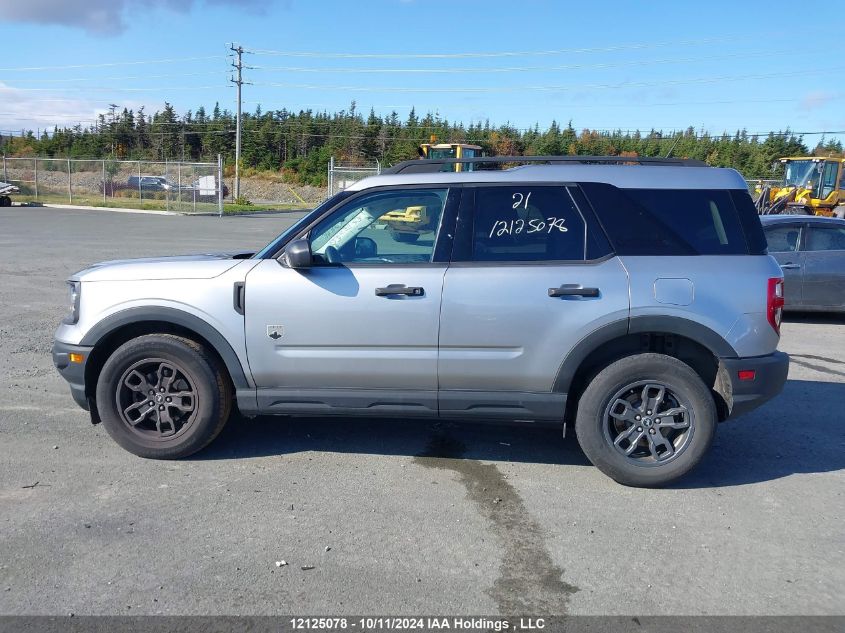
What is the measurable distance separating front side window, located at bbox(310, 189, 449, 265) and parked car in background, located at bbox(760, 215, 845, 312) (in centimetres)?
703

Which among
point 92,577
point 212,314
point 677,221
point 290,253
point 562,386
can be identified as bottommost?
point 92,577

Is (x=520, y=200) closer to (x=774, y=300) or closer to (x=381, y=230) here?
(x=381, y=230)

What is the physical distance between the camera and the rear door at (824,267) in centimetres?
1002

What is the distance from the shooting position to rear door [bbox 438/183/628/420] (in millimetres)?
4590

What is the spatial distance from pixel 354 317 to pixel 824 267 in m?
8.05

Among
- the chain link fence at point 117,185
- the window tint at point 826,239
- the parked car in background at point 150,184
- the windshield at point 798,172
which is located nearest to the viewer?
the window tint at point 826,239

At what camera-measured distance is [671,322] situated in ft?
15.0

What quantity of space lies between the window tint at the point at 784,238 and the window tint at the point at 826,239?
0.17 metres

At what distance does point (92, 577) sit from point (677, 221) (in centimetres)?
394

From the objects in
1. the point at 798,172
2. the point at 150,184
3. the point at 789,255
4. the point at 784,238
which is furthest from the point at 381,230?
the point at 150,184

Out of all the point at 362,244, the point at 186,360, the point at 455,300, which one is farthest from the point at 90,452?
the point at 455,300

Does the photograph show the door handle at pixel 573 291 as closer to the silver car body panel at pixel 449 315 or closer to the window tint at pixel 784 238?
the silver car body panel at pixel 449 315

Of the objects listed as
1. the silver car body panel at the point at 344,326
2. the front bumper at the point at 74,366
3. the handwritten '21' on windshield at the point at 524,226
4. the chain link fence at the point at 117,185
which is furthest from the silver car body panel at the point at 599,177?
the chain link fence at the point at 117,185

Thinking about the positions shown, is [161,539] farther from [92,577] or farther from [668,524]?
[668,524]
